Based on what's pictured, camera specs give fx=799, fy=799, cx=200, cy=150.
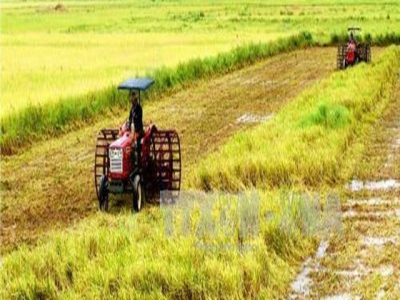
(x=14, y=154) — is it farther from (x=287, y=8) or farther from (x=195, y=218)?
(x=287, y=8)

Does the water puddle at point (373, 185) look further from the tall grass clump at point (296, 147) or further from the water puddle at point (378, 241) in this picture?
the water puddle at point (378, 241)

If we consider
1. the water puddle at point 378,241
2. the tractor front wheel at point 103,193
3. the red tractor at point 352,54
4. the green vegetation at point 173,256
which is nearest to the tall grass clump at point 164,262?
the green vegetation at point 173,256

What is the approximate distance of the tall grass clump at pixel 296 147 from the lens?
33.6 ft

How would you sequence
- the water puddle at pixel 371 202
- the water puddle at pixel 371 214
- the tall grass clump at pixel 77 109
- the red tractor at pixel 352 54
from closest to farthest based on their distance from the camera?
the water puddle at pixel 371 214, the water puddle at pixel 371 202, the tall grass clump at pixel 77 109, the red tractor at pixel 352 54

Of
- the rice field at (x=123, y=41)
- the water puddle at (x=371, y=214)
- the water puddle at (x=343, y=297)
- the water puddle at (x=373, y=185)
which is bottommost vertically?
the rice field at (x=123, y=41)

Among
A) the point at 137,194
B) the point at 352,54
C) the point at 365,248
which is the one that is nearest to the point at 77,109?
the point at 137,194

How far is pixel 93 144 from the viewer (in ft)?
46.0

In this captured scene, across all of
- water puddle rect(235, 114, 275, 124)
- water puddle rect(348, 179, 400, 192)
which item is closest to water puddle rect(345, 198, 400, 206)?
water puddle rect(348, 179, 400, 192)

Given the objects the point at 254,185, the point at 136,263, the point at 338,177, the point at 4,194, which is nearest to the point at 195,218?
the point at 136,263

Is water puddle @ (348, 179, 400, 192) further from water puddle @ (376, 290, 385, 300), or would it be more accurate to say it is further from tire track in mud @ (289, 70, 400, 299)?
water puddle @ (376, 290, 385, 300)

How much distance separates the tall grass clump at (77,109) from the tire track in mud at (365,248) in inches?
242

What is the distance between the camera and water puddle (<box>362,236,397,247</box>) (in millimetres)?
7984

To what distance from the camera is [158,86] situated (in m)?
20.5

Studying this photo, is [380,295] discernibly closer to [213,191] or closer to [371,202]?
[371,202]
